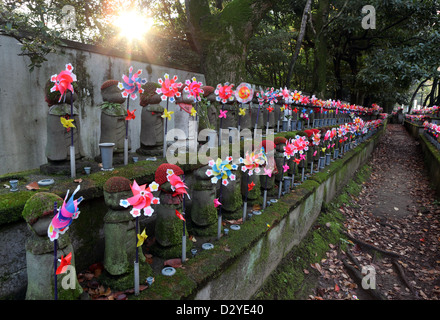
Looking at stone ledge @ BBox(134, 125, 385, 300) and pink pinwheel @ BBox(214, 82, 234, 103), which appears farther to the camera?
pink pinwheel @ BBox(214, 82, 234, 103)

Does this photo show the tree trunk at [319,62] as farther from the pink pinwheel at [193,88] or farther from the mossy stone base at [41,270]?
the mossy stone base at [41,270]

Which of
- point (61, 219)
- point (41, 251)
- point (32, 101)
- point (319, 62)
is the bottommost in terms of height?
point (41, 251)

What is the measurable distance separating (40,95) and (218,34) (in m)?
4.54

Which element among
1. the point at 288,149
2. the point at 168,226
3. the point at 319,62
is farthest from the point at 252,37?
the point at 168,226

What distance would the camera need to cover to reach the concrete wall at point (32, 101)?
3.23 meters

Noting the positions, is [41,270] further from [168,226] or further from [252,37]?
[252,37]

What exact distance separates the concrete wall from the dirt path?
13.3 feet

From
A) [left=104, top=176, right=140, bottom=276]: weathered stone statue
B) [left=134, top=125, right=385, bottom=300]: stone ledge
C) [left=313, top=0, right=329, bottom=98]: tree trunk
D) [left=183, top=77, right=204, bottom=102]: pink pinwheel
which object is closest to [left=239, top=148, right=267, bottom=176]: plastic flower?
[left=134, top=125, right=385, bottom=300]: stone ledge

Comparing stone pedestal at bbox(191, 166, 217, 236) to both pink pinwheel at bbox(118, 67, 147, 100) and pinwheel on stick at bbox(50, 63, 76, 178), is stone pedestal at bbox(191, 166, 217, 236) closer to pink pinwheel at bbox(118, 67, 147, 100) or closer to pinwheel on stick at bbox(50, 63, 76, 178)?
pink pinwheel at bbox(118, 67, 147, 100)

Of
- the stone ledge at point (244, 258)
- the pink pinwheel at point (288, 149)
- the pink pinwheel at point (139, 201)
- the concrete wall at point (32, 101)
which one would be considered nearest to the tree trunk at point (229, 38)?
the concrete wall at point (32, 101)

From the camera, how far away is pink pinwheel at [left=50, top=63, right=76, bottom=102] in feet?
6.71

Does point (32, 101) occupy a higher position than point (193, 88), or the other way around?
point (193, 88)

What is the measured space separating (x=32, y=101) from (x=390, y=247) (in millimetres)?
6393

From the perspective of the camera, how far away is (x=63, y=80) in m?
2.07
